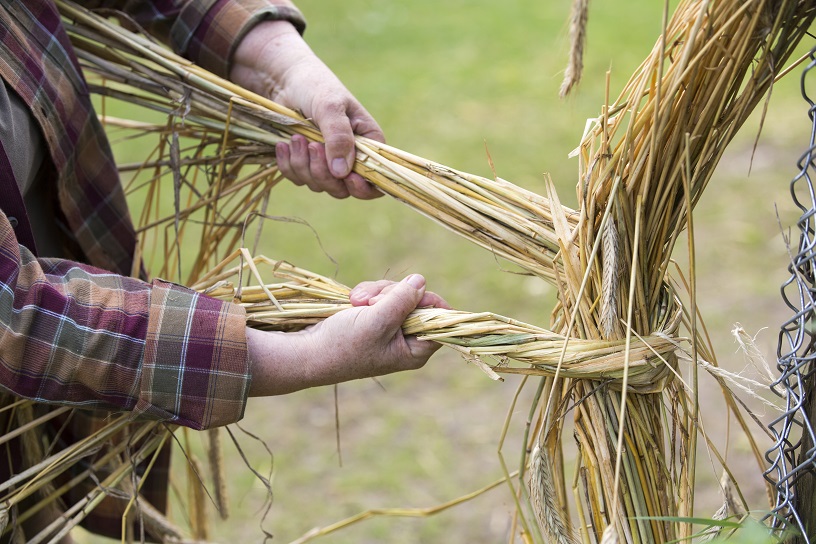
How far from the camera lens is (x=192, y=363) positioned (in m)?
0.94

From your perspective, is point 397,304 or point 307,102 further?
point 307,102

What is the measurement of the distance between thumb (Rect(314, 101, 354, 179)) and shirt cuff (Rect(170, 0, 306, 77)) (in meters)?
0.23

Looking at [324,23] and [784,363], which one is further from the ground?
[324,23]

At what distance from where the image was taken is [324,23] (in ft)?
17.3

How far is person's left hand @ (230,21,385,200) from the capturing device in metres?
1.18

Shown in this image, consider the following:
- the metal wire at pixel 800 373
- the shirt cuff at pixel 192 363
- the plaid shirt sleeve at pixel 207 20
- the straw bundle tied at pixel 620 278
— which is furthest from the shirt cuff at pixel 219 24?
the metal wire at pixel 800 373

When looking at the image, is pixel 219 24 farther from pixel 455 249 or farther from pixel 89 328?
pixel 455 249

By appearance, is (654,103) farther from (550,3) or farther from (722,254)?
(550,3)

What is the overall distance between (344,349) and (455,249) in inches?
89.1

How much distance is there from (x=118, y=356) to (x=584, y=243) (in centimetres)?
53

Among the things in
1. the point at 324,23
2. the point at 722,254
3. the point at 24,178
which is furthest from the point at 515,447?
the point at 324,23

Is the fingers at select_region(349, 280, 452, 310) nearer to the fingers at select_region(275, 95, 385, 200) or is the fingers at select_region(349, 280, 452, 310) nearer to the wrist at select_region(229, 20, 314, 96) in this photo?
the fingers at select_region(275, 95, 385, 200)

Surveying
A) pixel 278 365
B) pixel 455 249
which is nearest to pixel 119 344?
pixel 278 365

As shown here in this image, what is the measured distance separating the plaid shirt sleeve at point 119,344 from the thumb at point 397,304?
0.52 feet
